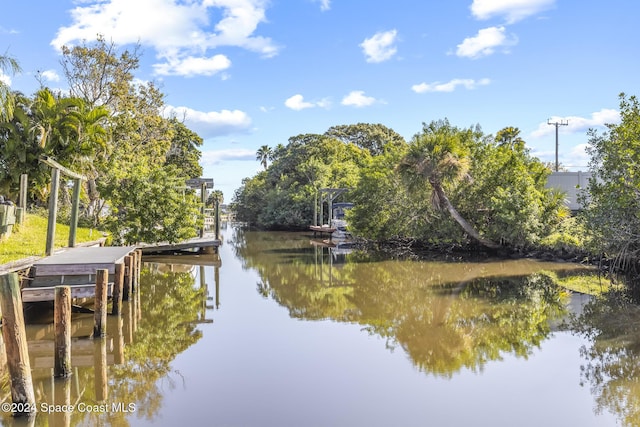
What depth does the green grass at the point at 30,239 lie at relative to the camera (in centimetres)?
1171

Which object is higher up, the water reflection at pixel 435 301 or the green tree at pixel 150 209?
the green tree at pixel 150 209

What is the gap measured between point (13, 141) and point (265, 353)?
16.8 meters

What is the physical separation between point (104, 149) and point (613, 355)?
21590mm

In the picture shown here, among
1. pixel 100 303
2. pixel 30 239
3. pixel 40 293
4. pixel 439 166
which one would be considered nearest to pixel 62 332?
pixel 100 303

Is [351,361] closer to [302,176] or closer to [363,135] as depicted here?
[302,176]

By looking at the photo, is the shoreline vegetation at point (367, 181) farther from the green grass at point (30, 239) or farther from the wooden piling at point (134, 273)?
the wooden piling at point (134, 273)

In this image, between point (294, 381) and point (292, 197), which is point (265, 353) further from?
point (292, 197)

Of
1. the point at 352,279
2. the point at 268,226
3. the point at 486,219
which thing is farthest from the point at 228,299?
the point at 268,226

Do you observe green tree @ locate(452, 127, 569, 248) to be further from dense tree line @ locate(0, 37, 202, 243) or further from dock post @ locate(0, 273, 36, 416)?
dock post @ locate(0, 273, 36, 416)

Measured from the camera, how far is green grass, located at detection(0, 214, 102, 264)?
11.7m

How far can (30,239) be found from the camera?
580 inches

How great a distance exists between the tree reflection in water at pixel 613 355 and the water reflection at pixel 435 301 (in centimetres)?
83

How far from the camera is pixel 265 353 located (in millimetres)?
9188

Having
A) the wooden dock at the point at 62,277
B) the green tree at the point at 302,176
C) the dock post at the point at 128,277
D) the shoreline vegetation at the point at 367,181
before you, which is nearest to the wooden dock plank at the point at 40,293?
the wooden dock at the point at 62,277
